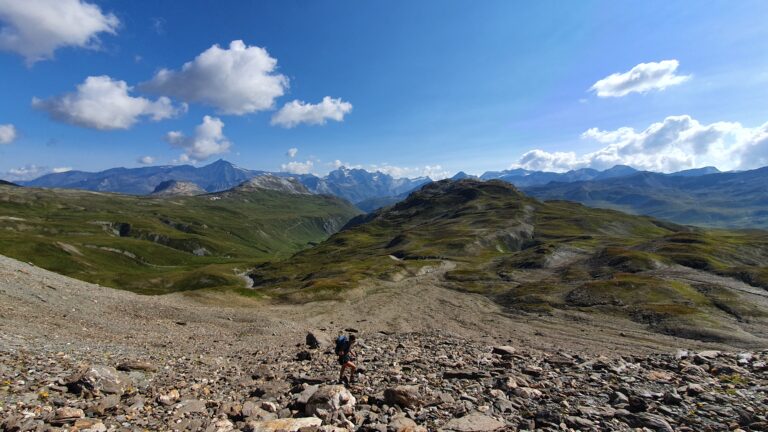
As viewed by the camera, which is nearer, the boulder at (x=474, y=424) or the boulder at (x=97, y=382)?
the boulder at (x=474, y=424)

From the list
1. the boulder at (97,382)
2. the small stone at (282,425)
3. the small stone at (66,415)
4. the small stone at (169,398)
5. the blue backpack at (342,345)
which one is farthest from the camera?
the blue backpack at (342,345)

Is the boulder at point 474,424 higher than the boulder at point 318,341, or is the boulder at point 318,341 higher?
the boulder at point 474,424

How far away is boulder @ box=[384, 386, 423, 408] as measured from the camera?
21.6m

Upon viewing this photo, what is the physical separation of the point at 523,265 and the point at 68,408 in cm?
12475

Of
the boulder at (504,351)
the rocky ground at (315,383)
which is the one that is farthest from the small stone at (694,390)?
the boulder at (504,351)

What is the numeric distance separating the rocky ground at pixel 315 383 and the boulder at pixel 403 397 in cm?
6

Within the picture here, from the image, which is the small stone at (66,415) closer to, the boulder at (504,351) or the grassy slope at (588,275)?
the boulder at (504,351)

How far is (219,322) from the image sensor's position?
58.8 metres

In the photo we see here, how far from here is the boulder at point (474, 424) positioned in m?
18.6

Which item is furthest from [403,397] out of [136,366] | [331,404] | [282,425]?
[136,366]

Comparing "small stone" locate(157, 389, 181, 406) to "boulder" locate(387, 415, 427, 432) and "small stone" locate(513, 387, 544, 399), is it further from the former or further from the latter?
"small stone" locate(513, 387, 544, 399)

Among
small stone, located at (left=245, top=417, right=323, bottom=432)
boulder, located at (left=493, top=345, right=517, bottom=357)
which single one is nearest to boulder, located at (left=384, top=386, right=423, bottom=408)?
small stone, located at (left=245, top=417, right=323, bottom=432)

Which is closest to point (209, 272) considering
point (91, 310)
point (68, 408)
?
point (91, 310)

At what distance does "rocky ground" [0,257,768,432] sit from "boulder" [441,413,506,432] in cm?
9
